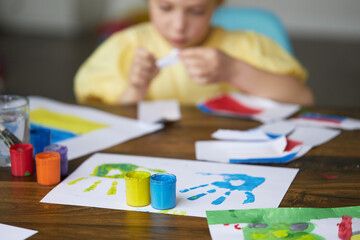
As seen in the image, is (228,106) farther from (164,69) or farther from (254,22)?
(254,22)

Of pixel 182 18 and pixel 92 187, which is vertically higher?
pixel 182 18

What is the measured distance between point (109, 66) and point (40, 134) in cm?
62

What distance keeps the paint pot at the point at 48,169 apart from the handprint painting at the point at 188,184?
0.02 meters

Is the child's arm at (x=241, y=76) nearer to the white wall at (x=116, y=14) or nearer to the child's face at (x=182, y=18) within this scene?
the child's face at (x=182, y=18)

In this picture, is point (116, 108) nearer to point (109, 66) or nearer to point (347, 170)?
point (109, 66)

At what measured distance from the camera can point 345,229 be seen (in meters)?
0.60

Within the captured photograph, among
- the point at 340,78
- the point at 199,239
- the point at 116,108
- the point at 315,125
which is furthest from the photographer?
the point at 340,78

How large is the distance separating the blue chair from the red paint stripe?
48 cm

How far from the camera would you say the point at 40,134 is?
876 millimetres

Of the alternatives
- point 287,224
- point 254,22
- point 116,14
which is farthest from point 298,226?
point 116,14

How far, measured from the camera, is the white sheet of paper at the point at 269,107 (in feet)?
3.77

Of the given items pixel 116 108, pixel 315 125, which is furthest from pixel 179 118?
pixel 315 125

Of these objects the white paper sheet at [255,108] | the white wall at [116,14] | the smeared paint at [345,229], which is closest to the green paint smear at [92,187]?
the smeared paint at [345,229]

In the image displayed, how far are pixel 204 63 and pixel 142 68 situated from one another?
16 centimetres
